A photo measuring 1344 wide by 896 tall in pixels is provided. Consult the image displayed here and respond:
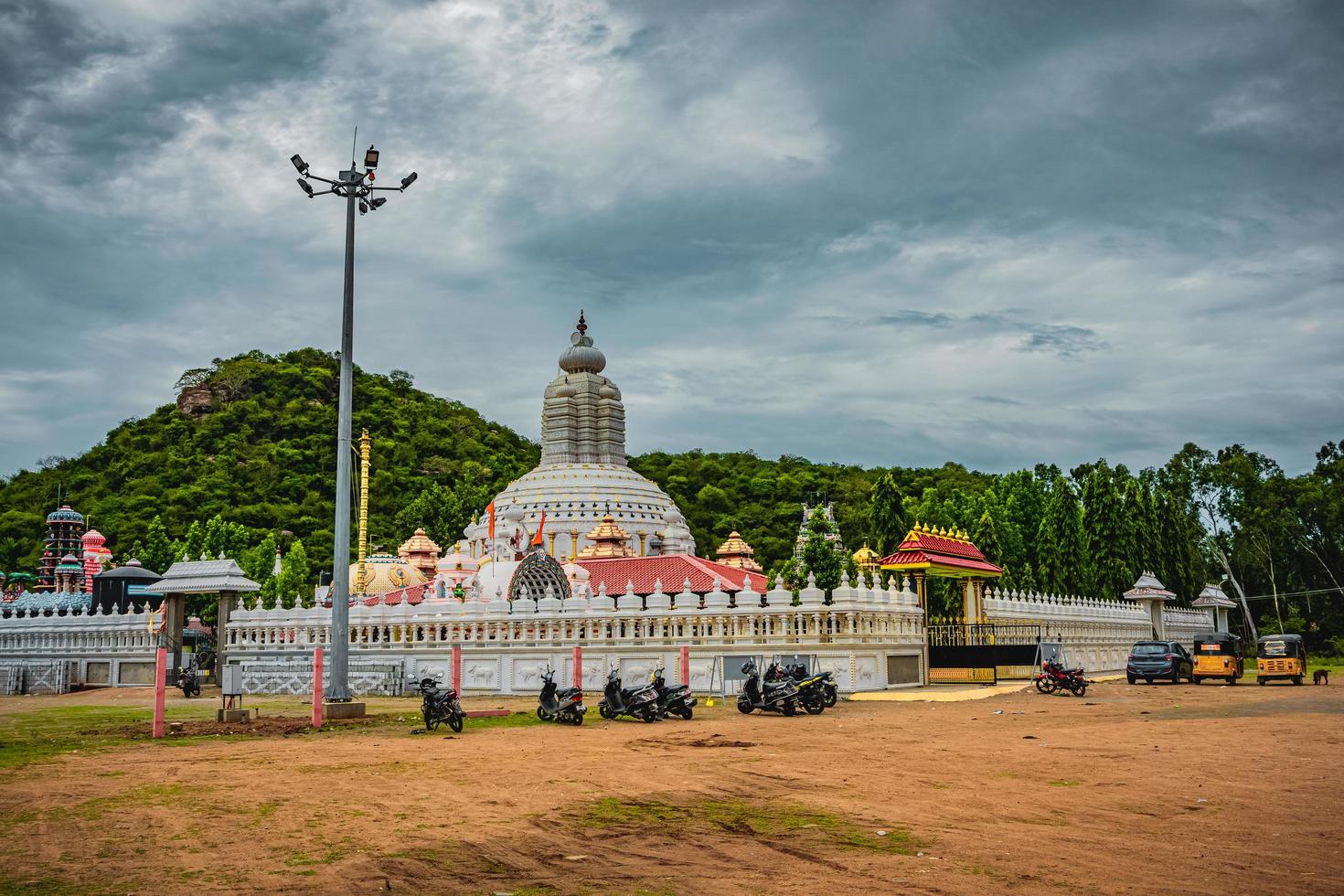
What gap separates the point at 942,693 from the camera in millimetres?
26312

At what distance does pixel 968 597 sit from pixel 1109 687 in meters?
5.12

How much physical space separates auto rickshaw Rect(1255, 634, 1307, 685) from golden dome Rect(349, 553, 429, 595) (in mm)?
31776

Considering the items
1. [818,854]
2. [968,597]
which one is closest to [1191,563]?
[968,597]

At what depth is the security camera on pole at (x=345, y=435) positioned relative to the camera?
66.1 feet

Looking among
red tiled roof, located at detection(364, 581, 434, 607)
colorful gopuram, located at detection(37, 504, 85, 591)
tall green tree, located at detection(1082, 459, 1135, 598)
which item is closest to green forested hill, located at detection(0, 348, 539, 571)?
colorful gopuram, located at detection(37, 504, 85, 591)

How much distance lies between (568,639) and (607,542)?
23.7 meters

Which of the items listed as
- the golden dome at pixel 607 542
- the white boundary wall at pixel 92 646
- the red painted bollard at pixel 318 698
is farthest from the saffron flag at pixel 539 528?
the red painted bollard at pixel 318 698

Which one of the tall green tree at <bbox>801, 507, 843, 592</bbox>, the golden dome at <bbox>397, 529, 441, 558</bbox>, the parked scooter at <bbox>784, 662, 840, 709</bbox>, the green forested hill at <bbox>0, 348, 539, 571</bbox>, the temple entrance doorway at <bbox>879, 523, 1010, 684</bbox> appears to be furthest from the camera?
the green forested hill at <bbox>0, 348, 539, 571</bbox>

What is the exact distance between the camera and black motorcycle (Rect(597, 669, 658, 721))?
19.8 m

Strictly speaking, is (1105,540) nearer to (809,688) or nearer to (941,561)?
(941,561)

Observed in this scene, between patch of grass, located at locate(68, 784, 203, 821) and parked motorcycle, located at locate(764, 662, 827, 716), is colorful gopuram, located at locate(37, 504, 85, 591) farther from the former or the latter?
patch of grass, located at locate(68, 784, 203, 821)

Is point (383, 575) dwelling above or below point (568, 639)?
above

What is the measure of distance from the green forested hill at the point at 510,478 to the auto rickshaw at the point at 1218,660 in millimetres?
19162

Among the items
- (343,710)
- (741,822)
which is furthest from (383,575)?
(741,822)
